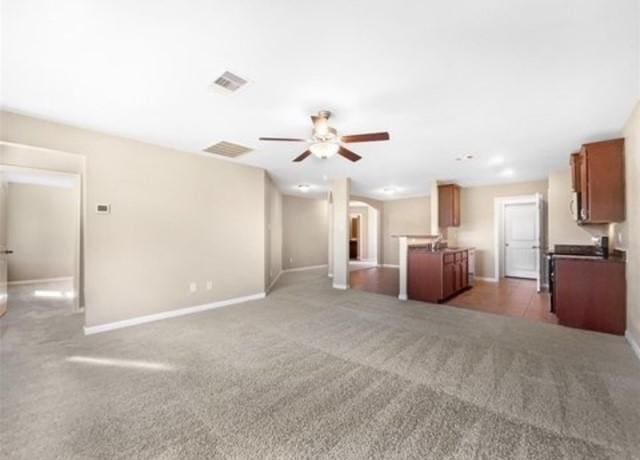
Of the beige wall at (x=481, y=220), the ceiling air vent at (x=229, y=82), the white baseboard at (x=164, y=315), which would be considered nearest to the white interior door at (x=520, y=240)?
the beige wall at (x=481, y=220)

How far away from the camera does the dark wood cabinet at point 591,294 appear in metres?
3.38

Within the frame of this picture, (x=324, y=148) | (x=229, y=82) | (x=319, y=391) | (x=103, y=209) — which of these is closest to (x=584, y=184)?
(x=324, y=148)

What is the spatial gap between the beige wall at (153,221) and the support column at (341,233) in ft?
6.20

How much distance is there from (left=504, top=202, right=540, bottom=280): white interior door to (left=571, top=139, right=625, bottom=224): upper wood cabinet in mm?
3640

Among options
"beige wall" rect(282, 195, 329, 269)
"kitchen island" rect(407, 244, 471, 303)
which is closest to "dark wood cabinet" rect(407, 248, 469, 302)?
"kitchen island" rect(407, 244, 471, 303)

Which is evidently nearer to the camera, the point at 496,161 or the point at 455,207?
the point at 496,161

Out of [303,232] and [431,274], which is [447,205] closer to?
[431,274]

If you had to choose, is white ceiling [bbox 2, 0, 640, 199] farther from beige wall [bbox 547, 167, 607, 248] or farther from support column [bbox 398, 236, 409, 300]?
beige wall [bbox 547, 167, 607, 248]

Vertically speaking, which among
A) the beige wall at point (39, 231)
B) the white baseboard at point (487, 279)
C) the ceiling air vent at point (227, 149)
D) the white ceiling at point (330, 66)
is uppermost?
the white ceiling at point (330, 66)

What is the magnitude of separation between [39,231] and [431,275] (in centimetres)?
950

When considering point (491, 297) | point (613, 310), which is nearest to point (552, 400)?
point (613, 310)

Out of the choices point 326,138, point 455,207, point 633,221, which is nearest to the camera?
point 326,138

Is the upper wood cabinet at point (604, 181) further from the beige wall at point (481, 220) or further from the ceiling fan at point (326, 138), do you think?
the beige wall at point (481, 220)

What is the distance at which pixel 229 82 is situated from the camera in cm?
239
